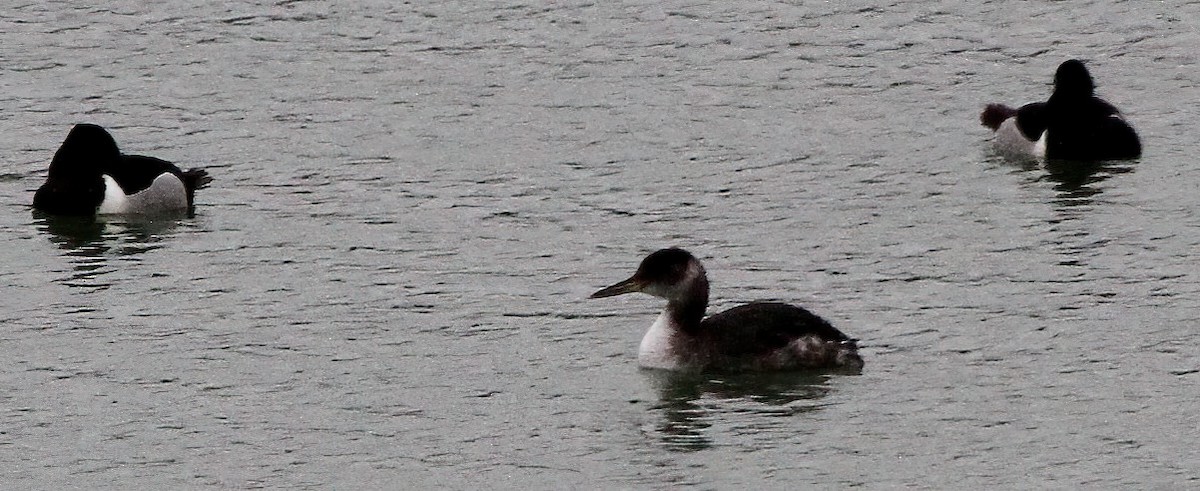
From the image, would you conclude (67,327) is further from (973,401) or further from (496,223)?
(973,401)

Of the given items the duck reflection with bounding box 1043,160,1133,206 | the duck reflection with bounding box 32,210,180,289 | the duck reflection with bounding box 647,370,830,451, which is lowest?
the duck reflection with bounding box 1043,160,1133,206

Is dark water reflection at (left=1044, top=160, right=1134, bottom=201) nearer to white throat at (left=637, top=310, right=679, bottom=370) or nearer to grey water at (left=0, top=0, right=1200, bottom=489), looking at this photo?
grey water at (left=0, top=0, right=1200, bottom=489)

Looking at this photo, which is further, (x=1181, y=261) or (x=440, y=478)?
(x=1181, y=261)

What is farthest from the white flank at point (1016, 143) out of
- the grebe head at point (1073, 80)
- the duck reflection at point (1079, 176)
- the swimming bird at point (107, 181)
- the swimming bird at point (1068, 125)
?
the swimming bird at point (107, 181)

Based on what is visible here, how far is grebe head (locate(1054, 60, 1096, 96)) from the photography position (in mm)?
25578

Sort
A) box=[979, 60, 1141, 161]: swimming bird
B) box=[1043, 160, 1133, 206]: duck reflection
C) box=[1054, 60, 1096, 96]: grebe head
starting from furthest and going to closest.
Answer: box=[1054, 60, 1096, 96]: grebe head, box=[979, 60, 1141, 161]: swimming bird, box=[1043, 160, 1133, 206]: duck reflection

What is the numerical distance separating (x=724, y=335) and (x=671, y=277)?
59cm

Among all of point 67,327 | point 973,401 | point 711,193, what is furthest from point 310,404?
point 711,193

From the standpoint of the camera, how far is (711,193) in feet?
76.5

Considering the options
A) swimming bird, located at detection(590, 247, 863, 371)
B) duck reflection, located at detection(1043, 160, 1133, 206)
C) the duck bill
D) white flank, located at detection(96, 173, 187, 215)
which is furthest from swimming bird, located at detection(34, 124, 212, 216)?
duck reflection, located at detection(1043, 160, 1133, 206)

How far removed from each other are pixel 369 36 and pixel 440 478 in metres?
16.5

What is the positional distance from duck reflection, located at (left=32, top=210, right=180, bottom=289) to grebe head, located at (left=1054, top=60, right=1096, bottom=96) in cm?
925

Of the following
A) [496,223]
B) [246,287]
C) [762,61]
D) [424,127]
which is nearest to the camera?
[246,287]

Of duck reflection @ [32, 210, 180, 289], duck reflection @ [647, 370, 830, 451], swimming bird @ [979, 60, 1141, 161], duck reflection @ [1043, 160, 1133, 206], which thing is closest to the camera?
duck reflection @ [647, 370, 830, 451]
